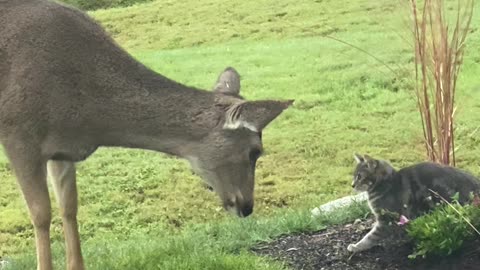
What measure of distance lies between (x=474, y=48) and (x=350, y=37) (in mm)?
2684

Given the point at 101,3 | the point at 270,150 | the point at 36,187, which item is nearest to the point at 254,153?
the point at 36,187

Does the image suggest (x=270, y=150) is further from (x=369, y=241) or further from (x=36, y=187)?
(x=36, y=187)

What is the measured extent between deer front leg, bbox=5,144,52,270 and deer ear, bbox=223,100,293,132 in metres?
1.40

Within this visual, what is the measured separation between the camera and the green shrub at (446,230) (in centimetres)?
591

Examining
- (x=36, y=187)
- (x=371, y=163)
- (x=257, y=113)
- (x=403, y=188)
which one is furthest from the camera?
(x=371, y=163)

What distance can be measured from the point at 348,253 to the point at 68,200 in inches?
80.9

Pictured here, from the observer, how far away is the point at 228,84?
638cm

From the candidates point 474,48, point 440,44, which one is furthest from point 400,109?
→ point 440,44

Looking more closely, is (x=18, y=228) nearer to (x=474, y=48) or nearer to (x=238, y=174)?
(x=238, y=174)

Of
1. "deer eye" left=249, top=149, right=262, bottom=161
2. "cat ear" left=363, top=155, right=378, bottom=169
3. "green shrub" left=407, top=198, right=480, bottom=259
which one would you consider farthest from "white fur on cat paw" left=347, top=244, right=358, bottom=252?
"deer eye" left=249, top=149, right=262, bottom=161

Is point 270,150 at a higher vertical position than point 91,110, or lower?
lower

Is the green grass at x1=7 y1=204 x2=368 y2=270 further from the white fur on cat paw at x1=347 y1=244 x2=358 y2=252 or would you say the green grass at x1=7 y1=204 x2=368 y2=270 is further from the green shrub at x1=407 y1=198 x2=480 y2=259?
the green shrub at x1=407 y1=198 x2=480 y2=259

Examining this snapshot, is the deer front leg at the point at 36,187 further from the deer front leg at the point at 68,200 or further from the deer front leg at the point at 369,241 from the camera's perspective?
the deer front leg at the point at 369,241

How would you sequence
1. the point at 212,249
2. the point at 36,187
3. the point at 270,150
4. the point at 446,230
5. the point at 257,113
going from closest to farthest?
the point at 257,113 → the point at 446,230 → the point at 36,187 → the point at 212,249 → the point at 270,150
